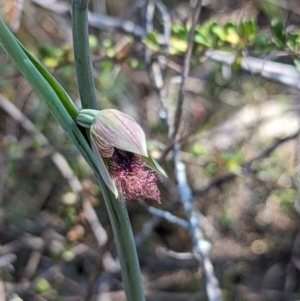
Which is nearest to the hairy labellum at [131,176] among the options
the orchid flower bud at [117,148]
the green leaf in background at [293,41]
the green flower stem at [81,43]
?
the orchid flower bud at [117,148]

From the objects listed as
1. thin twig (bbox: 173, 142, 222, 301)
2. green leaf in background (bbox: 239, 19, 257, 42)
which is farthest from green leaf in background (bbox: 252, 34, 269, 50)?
thin twig (bbox: 173, 142, 222, 301)

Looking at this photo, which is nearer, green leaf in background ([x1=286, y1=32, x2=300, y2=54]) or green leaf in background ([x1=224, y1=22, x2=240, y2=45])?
green leaf in background ([x1=286, y1=32, x2=300, y2=54])

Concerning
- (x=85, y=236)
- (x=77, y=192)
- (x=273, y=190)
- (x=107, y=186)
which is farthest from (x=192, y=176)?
(x=107, y=186)

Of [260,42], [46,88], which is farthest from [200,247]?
[46,88]

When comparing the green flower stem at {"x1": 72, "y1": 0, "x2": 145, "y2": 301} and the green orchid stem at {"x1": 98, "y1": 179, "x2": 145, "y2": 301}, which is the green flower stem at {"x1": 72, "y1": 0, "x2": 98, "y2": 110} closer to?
the green flower stem at {"x1": 72, "y1": 0, "x2": 145, "y2": 301}

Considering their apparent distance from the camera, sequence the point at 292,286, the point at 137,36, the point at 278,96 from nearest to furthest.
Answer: the point at 137,36, the point at 292,286, the point at 278,96

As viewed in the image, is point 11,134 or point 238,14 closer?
point 11,134

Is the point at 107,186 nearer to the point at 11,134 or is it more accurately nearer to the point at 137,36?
the point at 137,36
